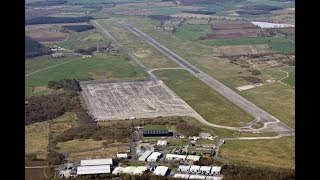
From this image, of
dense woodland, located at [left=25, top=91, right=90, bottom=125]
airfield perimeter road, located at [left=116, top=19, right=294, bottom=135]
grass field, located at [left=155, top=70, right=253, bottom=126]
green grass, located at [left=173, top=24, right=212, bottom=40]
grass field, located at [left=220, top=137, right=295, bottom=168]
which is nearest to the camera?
grass field, located at [left=220, top=137, right=295, bottom=168]

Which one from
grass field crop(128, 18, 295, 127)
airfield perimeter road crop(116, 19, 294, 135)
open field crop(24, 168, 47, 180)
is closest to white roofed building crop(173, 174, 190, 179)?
open field crop(24, 168, 47, 180)

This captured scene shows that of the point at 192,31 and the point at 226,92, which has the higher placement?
the point at 192,31

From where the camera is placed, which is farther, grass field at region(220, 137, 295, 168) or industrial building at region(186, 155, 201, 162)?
industrial building at region(186, 155, 201, 162)

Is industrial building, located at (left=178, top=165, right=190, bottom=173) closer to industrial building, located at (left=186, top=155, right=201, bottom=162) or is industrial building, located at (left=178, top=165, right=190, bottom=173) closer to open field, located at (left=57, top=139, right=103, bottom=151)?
industrial building, located at (left=186, top=155, right=201, bottom=162)

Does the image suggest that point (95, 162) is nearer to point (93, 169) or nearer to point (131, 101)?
point (93, 169)

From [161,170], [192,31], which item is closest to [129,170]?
[161,170]
